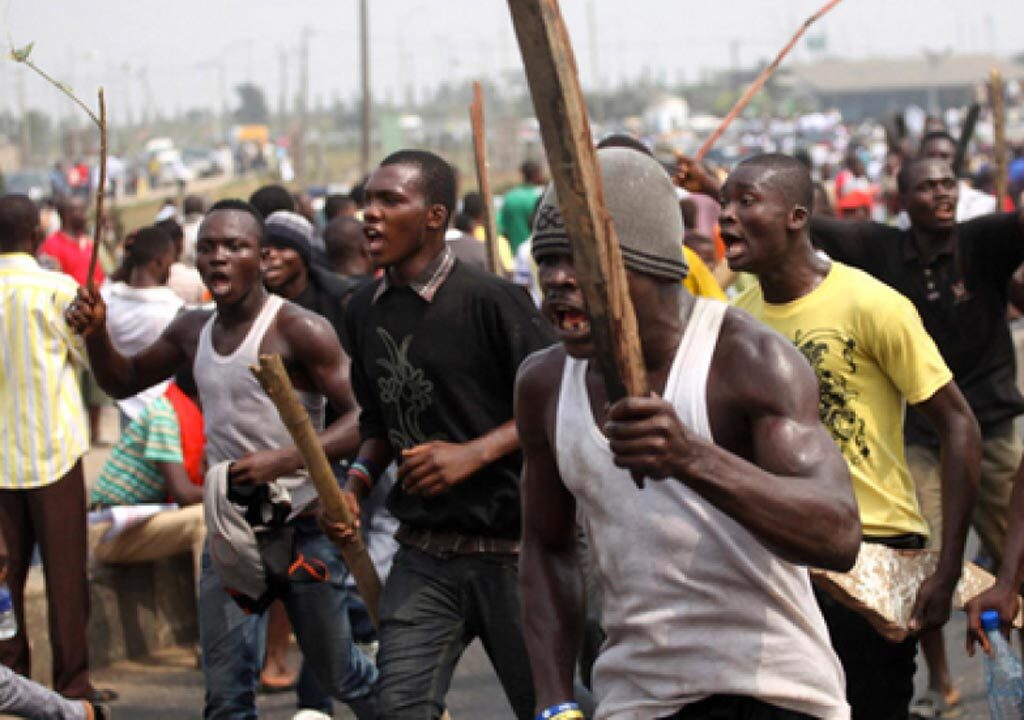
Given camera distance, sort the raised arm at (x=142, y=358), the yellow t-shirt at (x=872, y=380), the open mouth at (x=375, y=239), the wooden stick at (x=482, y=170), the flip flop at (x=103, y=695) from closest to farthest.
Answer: the yellow t-shirt at (x=872, y=380) → the open mouth at (x=375, y=239) → the raised arm at (x=142, y=358) → the wooden stick at (x=482, y=170) → the flip flop at (x=103, y=695)

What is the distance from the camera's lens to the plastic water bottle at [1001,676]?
184 inches

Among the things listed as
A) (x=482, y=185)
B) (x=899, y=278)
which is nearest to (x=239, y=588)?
(x=482, y=185)

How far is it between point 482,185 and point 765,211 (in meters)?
1.73

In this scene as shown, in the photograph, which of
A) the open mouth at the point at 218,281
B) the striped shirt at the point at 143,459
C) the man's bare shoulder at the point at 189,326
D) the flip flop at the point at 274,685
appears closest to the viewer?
the open mouth at the point at 218,281

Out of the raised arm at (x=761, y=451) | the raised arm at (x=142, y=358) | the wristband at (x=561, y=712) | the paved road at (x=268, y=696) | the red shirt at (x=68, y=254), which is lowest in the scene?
the paved road at (x=268, y=696)

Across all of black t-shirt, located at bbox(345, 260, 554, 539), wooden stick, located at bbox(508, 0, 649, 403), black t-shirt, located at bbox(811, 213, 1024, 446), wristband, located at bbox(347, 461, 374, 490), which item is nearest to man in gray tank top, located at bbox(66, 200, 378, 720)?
wristband, located at bbox(347, 461, 374, 490)

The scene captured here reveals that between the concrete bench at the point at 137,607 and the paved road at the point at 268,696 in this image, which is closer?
the paved road at the point at 268,696

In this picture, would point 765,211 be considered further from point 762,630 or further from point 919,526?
point 762,630

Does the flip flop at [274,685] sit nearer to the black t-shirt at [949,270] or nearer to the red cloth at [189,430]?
the red cloth at [189,430]

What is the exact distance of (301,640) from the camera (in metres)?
5.62

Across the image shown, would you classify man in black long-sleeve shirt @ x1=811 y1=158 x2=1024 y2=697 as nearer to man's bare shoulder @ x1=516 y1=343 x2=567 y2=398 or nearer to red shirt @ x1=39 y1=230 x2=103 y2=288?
man's bare shoulder @ x1=516 y1=343 x2=567 y2=398

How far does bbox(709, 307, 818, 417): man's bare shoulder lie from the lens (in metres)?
3.11

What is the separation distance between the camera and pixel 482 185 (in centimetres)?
648

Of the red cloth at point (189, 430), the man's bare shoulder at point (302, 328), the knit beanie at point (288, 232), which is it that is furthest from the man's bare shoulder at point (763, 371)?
the red cloth at point (189, 430)
